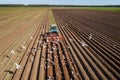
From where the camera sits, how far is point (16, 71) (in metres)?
9.16

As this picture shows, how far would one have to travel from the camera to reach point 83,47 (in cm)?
1377

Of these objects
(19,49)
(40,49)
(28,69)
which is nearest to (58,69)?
(28,69)

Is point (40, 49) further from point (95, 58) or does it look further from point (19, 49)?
point (95, 58)

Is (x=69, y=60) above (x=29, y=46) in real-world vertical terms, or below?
above

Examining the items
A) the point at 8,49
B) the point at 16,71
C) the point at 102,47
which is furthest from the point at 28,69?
the point at 102,47

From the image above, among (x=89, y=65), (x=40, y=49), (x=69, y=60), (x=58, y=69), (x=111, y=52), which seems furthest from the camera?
(x=40, y=49)

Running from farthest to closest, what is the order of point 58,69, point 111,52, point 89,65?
point 111,52 → point 89,65 → point 58,69

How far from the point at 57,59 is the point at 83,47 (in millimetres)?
3636

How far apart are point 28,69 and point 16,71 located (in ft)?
1.90

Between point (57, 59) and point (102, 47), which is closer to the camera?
point (57, 59)

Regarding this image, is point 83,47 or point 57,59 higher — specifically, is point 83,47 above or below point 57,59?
below

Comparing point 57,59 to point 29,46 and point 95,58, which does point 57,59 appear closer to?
point 95,58

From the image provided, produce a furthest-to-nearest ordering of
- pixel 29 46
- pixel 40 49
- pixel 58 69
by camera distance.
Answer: pixel 29 46
pixel 40 49
pixel 58 69

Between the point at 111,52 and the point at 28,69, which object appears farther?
the point at 111,52
